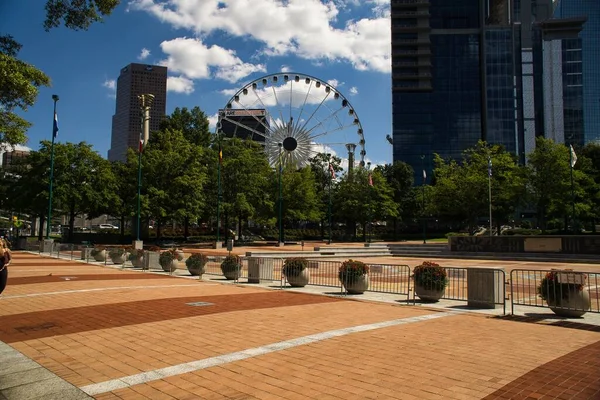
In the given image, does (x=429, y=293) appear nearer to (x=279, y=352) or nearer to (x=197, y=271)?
(x=279, y=352)

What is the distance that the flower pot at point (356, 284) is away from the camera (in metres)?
13.8

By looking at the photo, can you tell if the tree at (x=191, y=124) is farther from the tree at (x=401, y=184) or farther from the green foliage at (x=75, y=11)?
the green foliage at (x=75, y=11)

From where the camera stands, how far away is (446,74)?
12206 cm

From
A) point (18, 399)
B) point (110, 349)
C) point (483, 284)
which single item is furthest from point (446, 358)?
point (483, 284)

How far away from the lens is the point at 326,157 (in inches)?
3280

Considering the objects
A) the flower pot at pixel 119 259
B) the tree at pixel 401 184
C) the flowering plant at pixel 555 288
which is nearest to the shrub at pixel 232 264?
the flower pot at pixel 119 259

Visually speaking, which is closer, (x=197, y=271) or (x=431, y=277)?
(x=431, y=277)

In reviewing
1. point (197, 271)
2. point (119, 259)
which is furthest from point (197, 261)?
point (119, 259)

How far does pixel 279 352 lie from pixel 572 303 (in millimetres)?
7103

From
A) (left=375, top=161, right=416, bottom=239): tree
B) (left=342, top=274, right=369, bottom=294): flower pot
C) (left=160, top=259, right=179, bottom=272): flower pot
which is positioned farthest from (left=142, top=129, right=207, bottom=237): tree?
(left=375, top=161, right=416, bottom=239): tree

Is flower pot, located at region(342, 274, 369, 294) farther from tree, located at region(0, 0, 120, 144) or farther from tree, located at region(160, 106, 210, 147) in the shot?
tree, located at region(160, 106, 210, 147)

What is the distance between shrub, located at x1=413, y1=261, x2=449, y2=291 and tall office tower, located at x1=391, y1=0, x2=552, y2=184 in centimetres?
10838

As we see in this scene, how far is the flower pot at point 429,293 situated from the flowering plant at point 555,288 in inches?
101

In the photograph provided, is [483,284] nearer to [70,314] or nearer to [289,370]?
[289,370]
